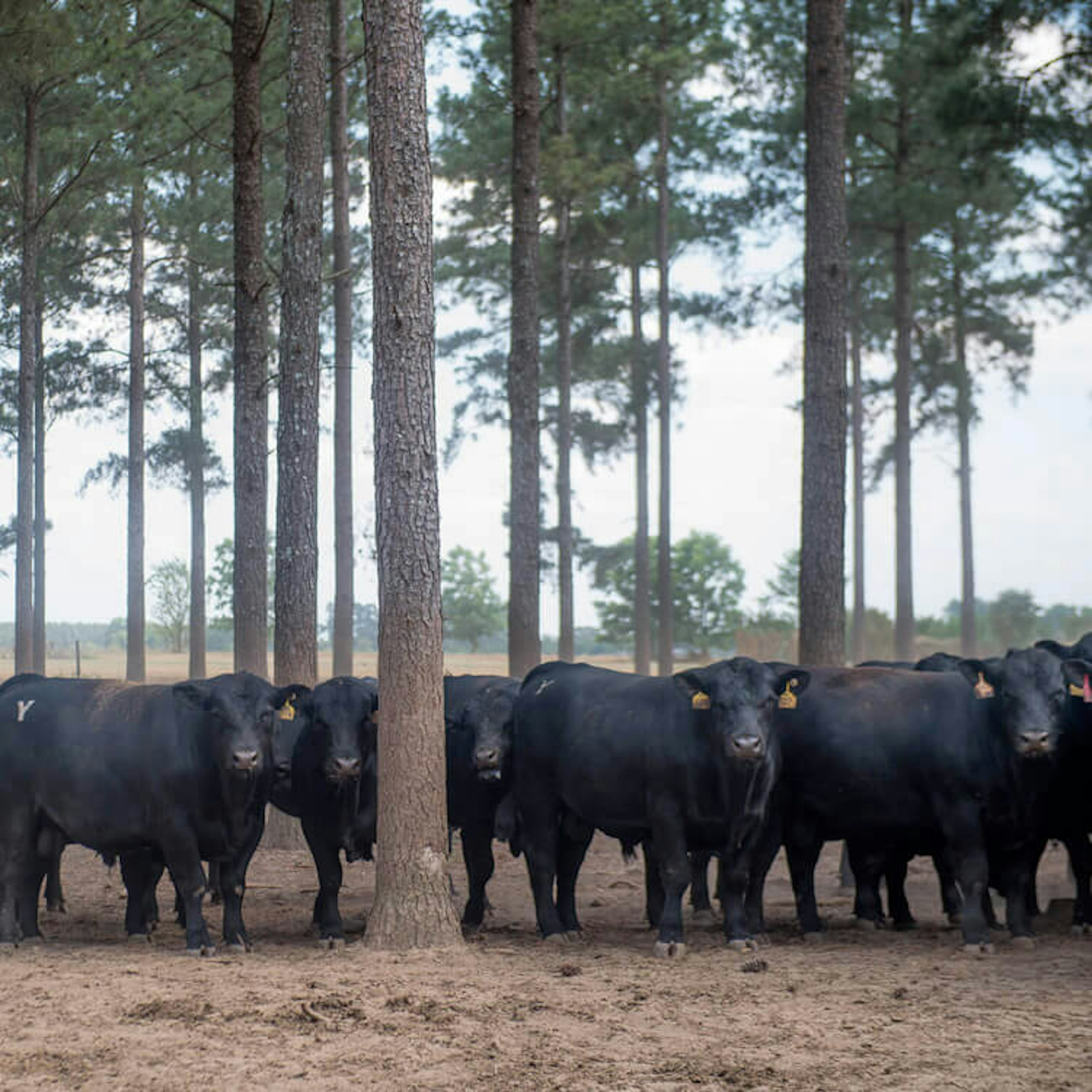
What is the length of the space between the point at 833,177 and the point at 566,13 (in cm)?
1094

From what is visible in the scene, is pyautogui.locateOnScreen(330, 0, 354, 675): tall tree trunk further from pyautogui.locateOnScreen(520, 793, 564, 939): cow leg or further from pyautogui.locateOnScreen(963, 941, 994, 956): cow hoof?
pyautogui.locateOnScreen(963, 941, 994, 956): cow hoof

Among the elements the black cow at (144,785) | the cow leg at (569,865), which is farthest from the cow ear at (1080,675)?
the black cow at (144,785)

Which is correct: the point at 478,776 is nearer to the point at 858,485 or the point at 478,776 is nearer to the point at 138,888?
the point at 138,888

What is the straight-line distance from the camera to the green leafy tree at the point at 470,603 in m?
92.8

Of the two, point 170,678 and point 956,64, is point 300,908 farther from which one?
point 170,678

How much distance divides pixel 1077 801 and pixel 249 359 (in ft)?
31.9

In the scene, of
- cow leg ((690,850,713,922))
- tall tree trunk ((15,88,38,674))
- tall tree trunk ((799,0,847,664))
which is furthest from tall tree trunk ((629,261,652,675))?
cow leg ((690,850,713,922))

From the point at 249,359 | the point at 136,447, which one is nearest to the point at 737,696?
the point at 249,359

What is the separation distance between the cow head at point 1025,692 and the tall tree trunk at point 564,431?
22.3 meters

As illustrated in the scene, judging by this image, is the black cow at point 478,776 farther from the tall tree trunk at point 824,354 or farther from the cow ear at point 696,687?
the tall tree trunk at point 824,354

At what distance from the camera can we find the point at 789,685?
1030 cm

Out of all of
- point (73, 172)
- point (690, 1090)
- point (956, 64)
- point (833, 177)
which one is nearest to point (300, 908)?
point (690, 1090)

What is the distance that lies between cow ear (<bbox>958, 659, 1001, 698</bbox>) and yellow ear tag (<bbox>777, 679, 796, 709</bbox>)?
1317 millimetres

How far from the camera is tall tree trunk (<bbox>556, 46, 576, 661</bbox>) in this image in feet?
109
